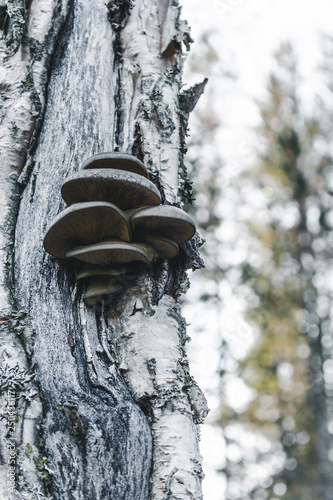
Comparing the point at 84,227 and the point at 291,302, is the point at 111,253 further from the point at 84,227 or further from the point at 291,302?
the point at 291,302

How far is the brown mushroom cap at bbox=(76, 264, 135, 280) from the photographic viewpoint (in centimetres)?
146

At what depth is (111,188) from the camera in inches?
58.4

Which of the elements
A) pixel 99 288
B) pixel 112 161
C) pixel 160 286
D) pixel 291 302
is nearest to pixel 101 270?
pixel 99 288

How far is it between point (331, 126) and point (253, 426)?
7.87 metres

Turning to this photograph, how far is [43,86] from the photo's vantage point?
1791 mm

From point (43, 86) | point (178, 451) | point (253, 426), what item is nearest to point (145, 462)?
point (178, 451)

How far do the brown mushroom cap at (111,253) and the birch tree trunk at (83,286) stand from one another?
0.10 meters

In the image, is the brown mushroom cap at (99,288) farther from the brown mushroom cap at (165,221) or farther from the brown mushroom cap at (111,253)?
the brown mushroom cap at (165,221)

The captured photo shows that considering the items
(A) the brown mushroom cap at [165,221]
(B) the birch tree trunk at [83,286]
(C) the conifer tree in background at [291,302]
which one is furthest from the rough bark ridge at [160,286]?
(C) the conifer tree in background at [291,302]

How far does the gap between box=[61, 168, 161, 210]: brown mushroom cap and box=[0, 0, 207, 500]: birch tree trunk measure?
0.40ft

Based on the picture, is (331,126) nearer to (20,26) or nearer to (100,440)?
(20,26)

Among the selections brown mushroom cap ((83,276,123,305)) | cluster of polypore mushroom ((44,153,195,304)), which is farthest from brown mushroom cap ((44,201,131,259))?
brown mushroom cap ((83,276,123,305))

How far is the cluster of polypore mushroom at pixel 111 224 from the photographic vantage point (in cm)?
140

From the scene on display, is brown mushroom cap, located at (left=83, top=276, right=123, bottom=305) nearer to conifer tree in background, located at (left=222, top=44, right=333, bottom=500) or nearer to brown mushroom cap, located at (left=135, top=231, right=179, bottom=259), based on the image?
brown mushroom cap, located at (left=135, top=231, right=179, bottom=259)
